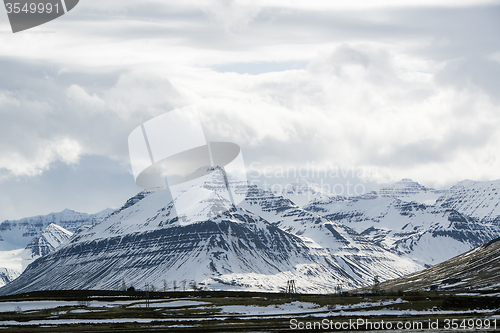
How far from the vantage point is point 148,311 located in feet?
551

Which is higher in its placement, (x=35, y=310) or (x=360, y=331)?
(x=35, y=310)

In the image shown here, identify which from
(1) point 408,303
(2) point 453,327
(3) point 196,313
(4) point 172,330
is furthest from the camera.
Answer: (3) point 196,313

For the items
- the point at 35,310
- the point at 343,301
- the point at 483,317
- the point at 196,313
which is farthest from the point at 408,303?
the point at 35,310

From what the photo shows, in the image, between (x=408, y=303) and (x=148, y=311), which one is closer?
(x=408, y=303)

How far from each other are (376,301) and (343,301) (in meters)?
10.4

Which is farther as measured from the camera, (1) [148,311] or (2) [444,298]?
(1) [148,311]

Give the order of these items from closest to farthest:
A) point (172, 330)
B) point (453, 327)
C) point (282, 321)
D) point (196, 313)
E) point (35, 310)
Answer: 1. point (453, 327)
2. point (172, 330)
3. point (282, 321)
4. point (196, 313)
5. point (35, 310)

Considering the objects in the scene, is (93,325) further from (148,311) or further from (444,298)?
(444,298)

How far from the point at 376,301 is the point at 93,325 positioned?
68390 millimetres

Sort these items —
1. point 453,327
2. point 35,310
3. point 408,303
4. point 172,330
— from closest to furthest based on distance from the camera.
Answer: point 453,327 → point 172,330 → point 408,303 → point 35,310

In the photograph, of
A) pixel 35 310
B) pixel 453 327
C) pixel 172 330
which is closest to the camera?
pixel 453 327

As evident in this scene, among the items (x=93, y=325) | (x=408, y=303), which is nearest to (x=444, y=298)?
(x=408, y=303)

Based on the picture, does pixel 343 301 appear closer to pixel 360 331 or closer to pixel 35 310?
pixel 360 331

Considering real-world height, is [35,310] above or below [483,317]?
above
